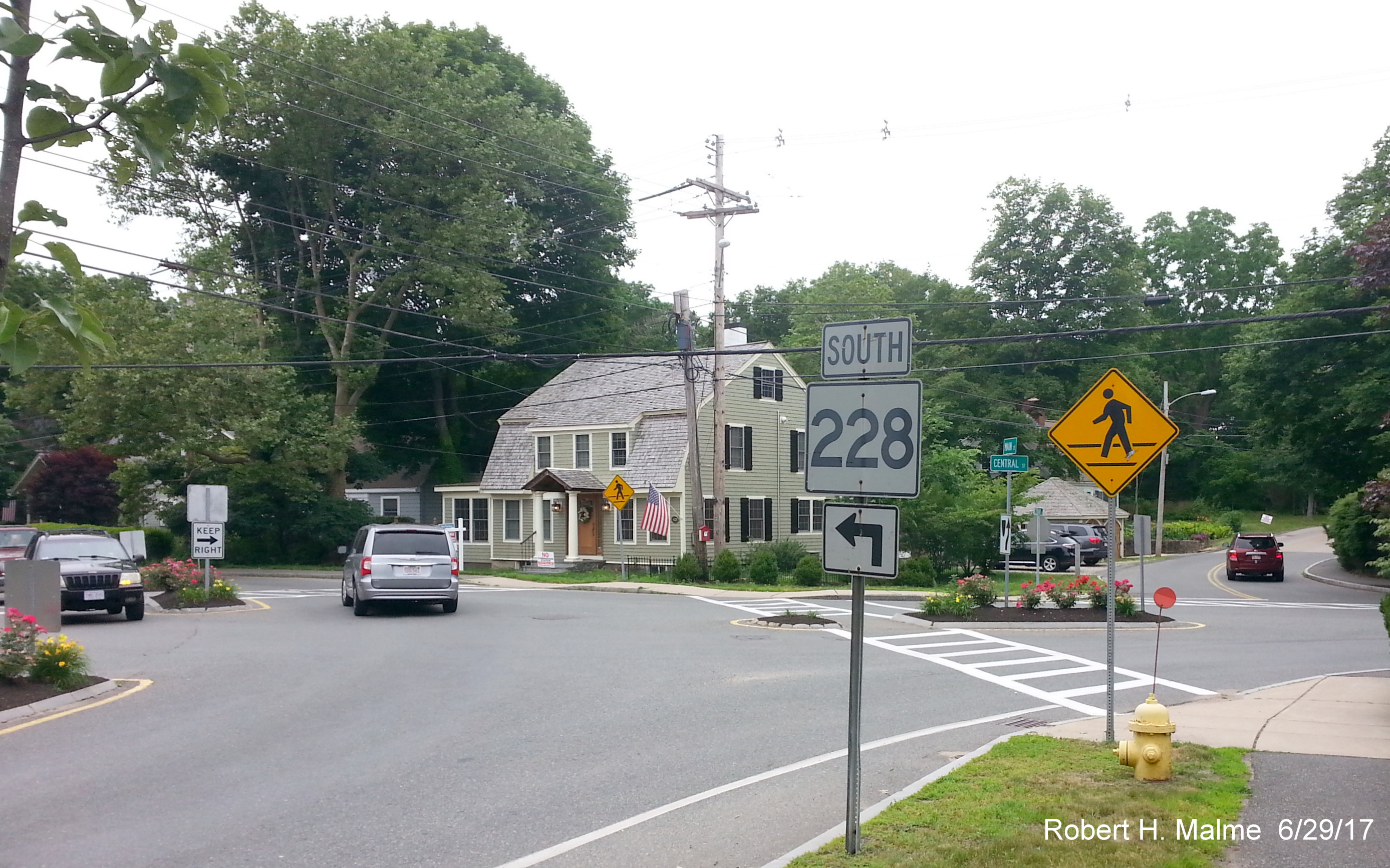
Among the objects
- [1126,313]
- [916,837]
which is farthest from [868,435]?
[1126,313]

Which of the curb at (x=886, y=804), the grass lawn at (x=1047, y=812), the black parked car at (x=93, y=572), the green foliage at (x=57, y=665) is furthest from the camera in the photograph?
the black parked car at (x=93, y=572)

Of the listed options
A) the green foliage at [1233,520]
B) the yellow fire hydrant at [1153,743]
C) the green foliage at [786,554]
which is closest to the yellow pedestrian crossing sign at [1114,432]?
the yellow fire hydrant at [1153,743]

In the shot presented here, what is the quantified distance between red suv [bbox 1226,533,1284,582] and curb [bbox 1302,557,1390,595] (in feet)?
4.14

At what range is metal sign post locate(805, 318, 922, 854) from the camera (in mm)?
6250

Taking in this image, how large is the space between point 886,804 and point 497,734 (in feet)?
14.3

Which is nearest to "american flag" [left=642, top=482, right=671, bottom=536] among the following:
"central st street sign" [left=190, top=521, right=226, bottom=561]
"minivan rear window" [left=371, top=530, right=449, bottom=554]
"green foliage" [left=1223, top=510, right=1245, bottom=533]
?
"minivan rear window" [left=371, top=530, right=449, bottom=554]

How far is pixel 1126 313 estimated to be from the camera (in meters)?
60.5

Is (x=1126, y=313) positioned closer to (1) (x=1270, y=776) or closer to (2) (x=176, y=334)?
(2) (x=176, y=334)

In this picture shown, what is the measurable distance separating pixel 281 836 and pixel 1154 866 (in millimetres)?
5238

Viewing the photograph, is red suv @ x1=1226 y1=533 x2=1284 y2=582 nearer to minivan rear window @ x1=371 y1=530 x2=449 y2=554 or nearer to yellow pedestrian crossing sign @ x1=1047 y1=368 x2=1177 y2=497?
minivan rear window @ x1=371 y1=530 x2=449 y2=554

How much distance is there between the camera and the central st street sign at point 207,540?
947 inches

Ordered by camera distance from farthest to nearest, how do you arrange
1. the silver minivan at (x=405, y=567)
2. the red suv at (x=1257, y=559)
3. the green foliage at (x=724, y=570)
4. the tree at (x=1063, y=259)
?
the tree at (x=1063, y=259) → the red suv at (x=1257, y=559) → the green foliage at (x=724, y=570) → the silver minivan at (x=405, y=567)

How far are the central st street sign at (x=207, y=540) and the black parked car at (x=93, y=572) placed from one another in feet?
6.87

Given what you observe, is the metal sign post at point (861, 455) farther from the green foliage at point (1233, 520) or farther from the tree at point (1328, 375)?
the green foliage at point (1233, 520)
